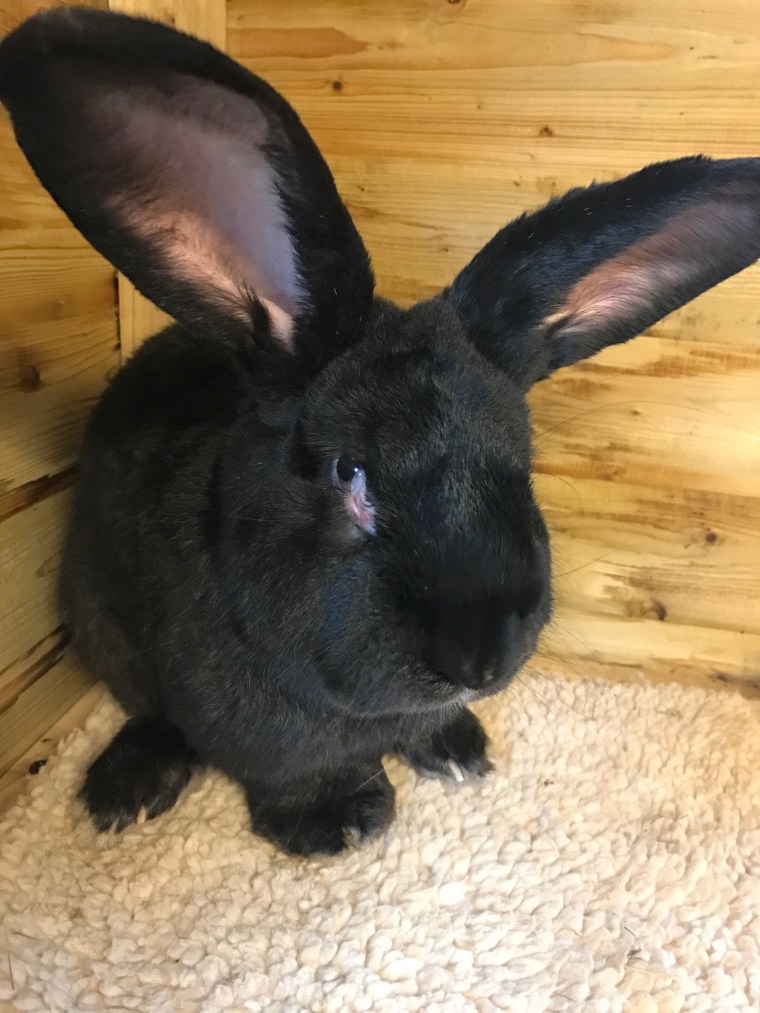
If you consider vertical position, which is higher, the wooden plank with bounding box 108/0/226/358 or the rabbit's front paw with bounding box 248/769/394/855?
the wooden plank with bounding box 108/0/226/358

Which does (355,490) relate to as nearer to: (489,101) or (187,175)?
(187,175)

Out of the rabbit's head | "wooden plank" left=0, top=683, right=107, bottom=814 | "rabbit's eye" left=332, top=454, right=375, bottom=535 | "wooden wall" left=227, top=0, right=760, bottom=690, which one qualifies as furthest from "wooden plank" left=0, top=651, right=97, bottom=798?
"wooden wall" left=227, top=0, right=760, bottom=690

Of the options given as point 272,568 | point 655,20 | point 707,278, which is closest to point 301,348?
point 272,568

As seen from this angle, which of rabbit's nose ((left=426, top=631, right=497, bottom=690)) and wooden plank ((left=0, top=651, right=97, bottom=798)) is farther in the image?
wooden plank ((left=0, top=651, right=97, bottom=798))

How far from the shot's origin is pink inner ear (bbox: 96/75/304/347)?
0.68 metres

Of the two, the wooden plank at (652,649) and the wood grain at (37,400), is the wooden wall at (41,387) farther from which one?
the wooden plank at (652,649)

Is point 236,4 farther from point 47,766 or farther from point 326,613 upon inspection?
point 47,766

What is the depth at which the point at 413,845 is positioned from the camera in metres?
1.12

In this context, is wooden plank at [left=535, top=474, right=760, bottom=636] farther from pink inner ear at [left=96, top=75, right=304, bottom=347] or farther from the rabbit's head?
pink inner ear at [left=96, top=75, right=304, bottom=347]

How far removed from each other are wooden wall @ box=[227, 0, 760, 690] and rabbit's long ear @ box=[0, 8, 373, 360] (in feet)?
1.84

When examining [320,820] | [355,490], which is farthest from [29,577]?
[355,490]

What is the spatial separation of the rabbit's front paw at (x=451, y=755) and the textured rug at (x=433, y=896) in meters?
0.02

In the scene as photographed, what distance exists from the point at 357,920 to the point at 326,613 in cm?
44

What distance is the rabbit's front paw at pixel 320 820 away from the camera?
3.55 feet
